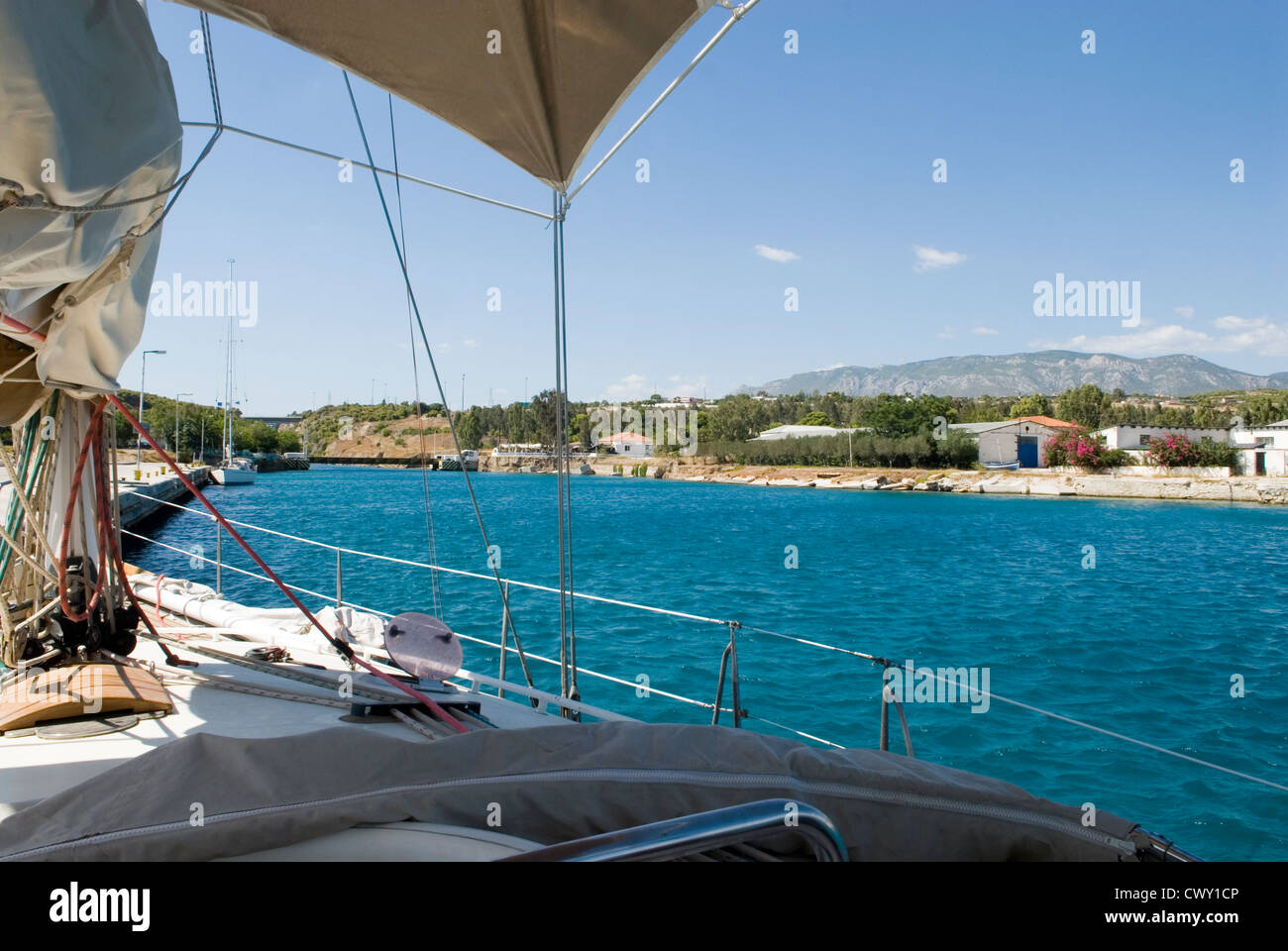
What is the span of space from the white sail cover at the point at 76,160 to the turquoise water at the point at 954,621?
661 cm

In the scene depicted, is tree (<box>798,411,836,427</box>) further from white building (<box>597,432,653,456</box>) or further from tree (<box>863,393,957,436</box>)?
tree (<box>863,393,957,436</box>)

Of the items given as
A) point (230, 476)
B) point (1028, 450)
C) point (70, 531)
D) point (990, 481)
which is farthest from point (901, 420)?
point (70, 531)

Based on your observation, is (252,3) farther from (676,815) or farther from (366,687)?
(676,815)

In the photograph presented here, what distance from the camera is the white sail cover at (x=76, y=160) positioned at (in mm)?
1633

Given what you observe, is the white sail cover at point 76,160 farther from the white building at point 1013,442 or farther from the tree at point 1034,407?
the tree at point 1034,407

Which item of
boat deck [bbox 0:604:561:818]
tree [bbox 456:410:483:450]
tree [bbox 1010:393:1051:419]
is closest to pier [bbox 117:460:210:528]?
boat deck [bbox 0:604:561:818]

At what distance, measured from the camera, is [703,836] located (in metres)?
1.17

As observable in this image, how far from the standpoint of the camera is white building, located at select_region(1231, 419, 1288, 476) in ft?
156

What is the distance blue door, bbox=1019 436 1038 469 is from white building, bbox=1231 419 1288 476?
12.6m

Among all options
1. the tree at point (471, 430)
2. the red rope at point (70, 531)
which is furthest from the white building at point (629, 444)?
the red rope at point (70, 531)

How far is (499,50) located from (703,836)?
3392 mm

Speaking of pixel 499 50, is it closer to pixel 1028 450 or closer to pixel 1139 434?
pixel 1139 434
